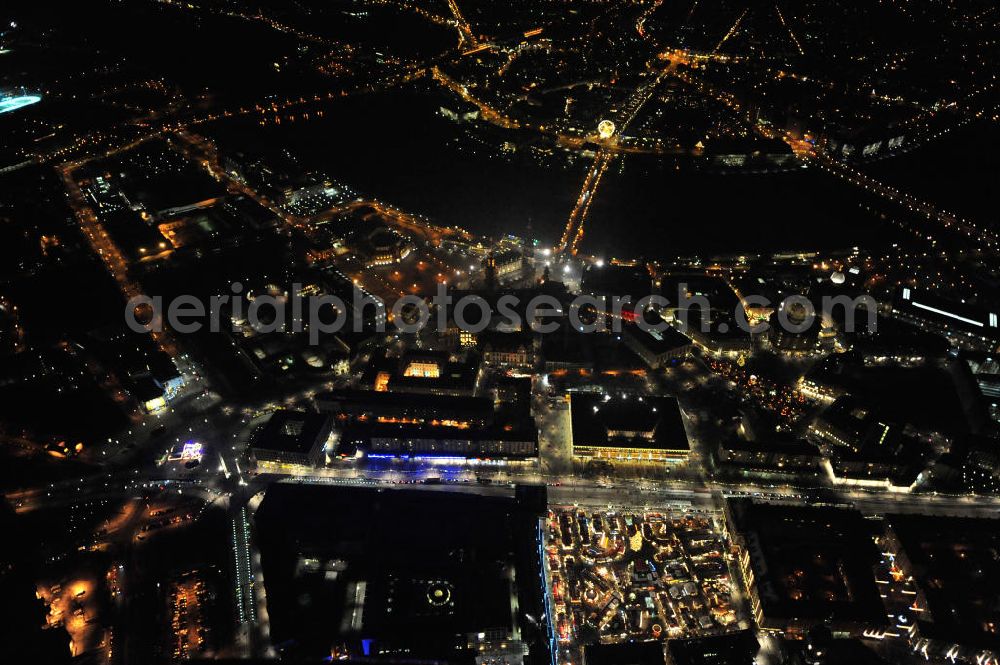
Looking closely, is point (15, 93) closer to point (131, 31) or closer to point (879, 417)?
point (131, 31)

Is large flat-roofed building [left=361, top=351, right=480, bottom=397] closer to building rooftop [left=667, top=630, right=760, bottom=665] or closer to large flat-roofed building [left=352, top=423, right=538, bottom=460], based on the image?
large flat-roofed building [left=352, top=423, right=538, bottom=460]

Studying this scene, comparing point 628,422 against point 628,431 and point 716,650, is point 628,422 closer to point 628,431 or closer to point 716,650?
point 628,431

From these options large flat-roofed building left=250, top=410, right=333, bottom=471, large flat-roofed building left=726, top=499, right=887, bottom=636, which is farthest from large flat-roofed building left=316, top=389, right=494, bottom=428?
large flat-roofed building left=726, top=499, right=887, bottom=636

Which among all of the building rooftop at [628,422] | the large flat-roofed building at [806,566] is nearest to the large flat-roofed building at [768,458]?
the building rooftop at [628,422]

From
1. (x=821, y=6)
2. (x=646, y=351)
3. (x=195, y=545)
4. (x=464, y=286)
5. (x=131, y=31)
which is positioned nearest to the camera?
(x=195, y=545)

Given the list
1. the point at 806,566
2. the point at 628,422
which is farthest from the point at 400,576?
the point at 806,566

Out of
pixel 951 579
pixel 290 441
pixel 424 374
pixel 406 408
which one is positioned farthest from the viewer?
pixel 424 374

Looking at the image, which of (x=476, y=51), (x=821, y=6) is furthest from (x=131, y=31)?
(x=821, y=6)

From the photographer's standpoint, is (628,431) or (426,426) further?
(426,426)
